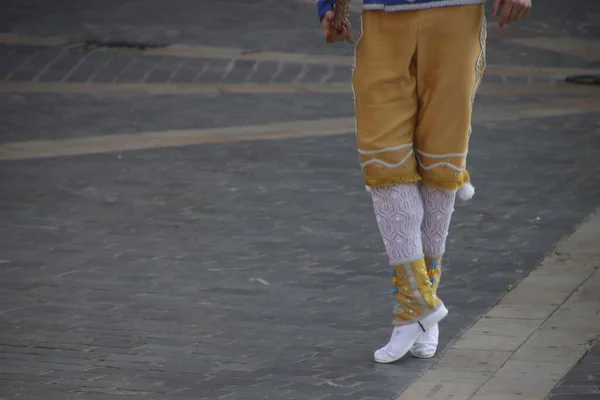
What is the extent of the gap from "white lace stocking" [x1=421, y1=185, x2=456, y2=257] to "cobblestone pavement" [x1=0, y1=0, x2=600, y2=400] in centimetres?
40

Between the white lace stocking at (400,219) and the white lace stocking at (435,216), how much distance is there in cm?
6

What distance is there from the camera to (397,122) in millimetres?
4742

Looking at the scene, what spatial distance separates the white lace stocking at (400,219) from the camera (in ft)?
16.0

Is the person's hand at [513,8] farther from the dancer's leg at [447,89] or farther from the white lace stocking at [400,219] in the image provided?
the white lace stocking at [400,219]

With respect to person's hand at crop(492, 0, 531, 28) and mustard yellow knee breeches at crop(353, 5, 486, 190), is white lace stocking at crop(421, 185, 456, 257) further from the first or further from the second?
person's hand at crop(492, 0, 531, 28)

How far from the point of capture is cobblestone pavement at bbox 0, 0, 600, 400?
5.01 meters

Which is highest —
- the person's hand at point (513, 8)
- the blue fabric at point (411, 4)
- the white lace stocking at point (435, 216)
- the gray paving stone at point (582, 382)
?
the blue fabric at point (411, 4)

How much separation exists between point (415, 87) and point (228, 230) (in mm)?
2316

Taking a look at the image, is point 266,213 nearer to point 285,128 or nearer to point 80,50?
point 285,128

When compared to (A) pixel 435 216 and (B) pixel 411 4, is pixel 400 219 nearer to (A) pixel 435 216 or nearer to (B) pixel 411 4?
(A) pixel 435 216

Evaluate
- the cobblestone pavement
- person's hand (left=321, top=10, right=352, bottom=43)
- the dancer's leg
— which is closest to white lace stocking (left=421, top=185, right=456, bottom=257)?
the dancer's leg

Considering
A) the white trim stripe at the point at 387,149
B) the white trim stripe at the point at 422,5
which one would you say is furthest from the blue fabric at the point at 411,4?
the white trim stripe at the point at 387,149

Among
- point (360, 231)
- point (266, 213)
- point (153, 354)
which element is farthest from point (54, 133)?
point (153, 354)

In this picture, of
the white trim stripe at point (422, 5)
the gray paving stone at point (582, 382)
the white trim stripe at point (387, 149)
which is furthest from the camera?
the white trim stripe at point (387, 149)
